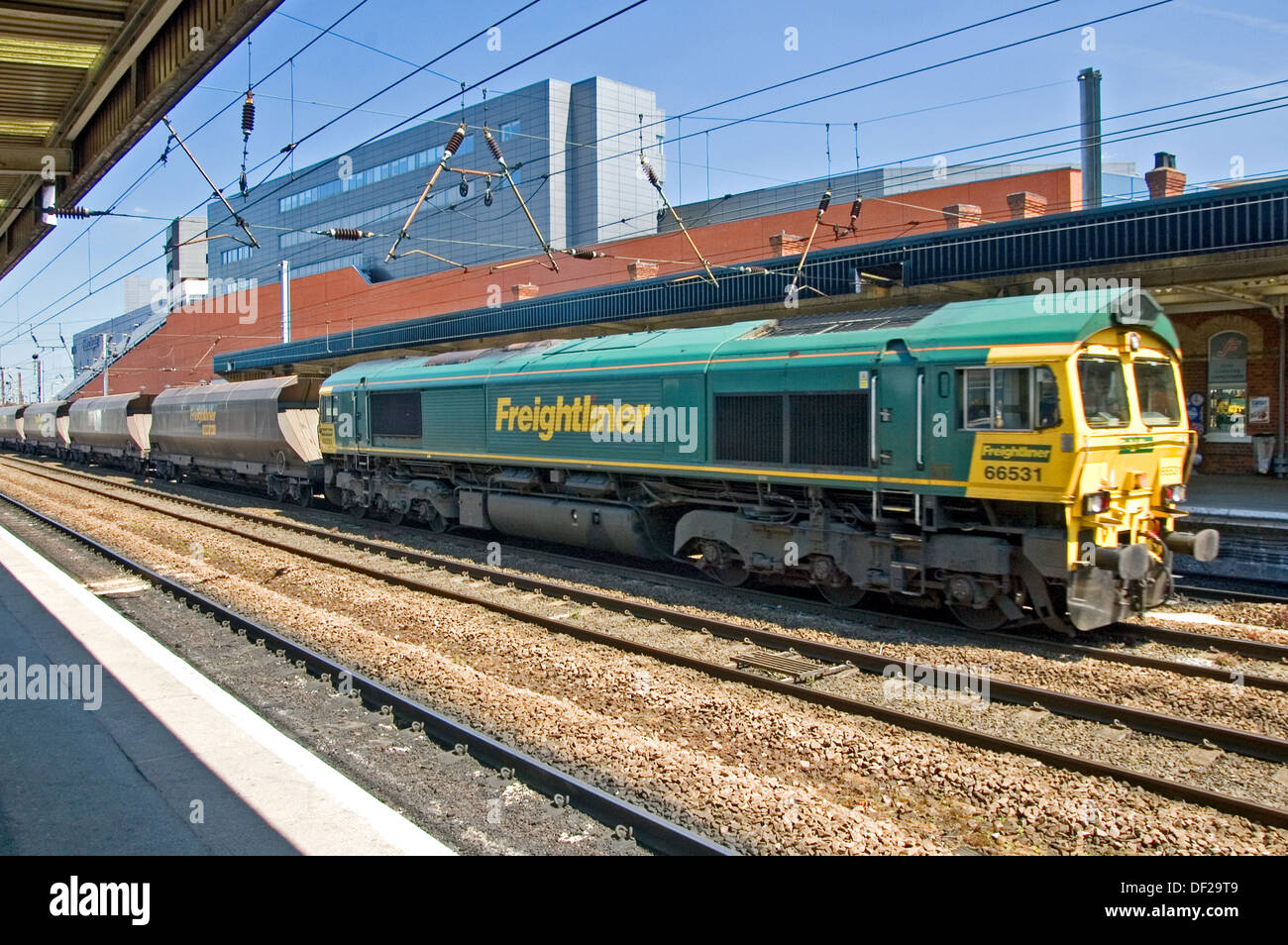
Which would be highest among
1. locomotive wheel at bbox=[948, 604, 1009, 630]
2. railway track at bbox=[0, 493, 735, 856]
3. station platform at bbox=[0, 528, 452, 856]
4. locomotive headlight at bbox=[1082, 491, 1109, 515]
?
locomotive headlight at bbox=[1082, 491, 1109, 515]

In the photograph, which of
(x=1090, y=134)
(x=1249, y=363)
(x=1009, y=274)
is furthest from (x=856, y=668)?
(x=1090, y=134)

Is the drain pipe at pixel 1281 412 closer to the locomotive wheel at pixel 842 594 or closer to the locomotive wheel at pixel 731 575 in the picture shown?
the locomotive wheel at pixel 842 594

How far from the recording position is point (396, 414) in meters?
19.3

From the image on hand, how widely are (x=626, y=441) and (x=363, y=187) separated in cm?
5458

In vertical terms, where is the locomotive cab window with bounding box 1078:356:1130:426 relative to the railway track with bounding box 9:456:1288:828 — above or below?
above

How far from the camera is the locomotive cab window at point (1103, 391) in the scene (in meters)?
9.23

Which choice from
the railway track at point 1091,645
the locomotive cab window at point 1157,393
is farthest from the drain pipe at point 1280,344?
the railway track at point 1091,645

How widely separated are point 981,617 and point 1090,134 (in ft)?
89.8

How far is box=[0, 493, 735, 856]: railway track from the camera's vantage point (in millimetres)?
5527

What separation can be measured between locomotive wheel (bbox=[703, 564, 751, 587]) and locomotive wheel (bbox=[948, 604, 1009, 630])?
305cm

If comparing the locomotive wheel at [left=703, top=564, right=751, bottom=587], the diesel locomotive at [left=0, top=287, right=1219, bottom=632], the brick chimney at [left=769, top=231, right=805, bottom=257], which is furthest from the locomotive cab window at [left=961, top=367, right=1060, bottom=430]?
the brick chimney at [left=769, top=231, right=805, bottom=257]

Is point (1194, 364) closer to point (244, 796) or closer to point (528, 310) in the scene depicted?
point (528, 310)

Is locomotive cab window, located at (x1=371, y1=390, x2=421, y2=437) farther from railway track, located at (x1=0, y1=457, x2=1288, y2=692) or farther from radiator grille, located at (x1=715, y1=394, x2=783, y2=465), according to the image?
radiator grille, located at (x1=715, y1=394, x2=783, y2=465)

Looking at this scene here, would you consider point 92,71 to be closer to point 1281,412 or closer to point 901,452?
point 901,452
